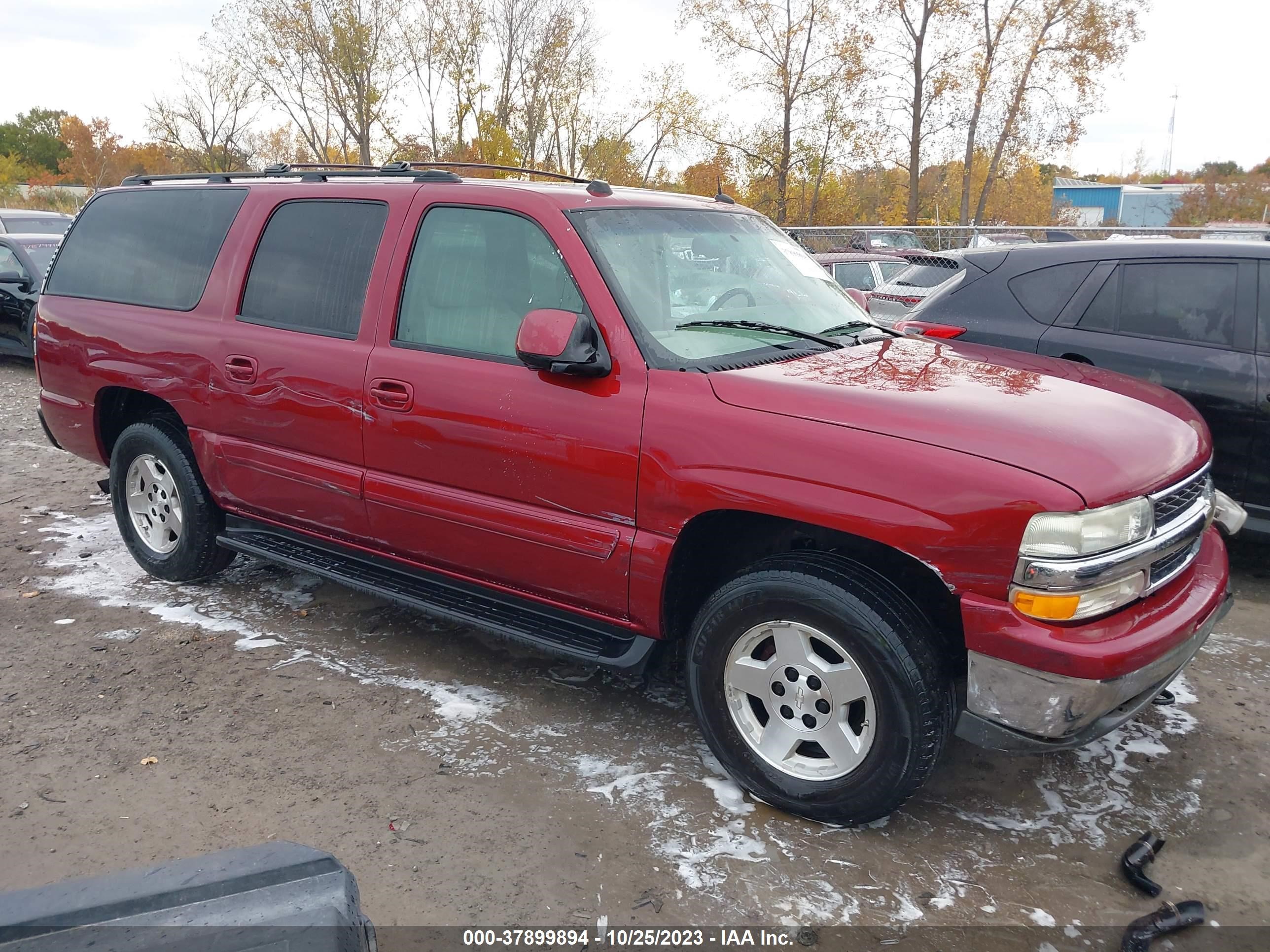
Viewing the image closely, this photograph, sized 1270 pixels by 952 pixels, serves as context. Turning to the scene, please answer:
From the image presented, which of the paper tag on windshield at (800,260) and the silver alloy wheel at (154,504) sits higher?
the paper tag on windshield at (800,260)

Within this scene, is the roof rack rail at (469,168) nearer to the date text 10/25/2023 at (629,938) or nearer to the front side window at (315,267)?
the front side window at (315,267)

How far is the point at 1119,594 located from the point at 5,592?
5.09m

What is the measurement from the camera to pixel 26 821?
3.01m

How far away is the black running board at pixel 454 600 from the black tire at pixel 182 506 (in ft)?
0.52

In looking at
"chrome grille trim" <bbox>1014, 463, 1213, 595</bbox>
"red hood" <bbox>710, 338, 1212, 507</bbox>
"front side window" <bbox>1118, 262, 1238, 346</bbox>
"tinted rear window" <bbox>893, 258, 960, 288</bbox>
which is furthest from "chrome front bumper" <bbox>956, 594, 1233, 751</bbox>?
"tinted rear window" <bbox>893, 258, 960, 288</bbox>

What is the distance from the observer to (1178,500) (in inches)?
115

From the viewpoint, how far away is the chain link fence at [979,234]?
12336 millimetres

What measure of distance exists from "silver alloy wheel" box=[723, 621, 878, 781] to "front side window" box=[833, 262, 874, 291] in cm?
1151

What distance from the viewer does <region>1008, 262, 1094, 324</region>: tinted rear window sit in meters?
5.24

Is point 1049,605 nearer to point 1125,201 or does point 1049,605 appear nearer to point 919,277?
point 919,277

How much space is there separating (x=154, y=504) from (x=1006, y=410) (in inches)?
165

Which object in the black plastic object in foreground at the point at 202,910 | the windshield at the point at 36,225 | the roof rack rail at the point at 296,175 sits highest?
the windshield at the point at 36,225

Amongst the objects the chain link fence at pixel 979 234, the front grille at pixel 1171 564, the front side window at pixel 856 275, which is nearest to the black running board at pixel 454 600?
the front grille at pixel 1171 564

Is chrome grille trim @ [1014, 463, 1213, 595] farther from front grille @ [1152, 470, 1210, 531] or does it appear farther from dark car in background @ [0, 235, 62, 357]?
dark car in background @ [0, 235, 62, 357]
